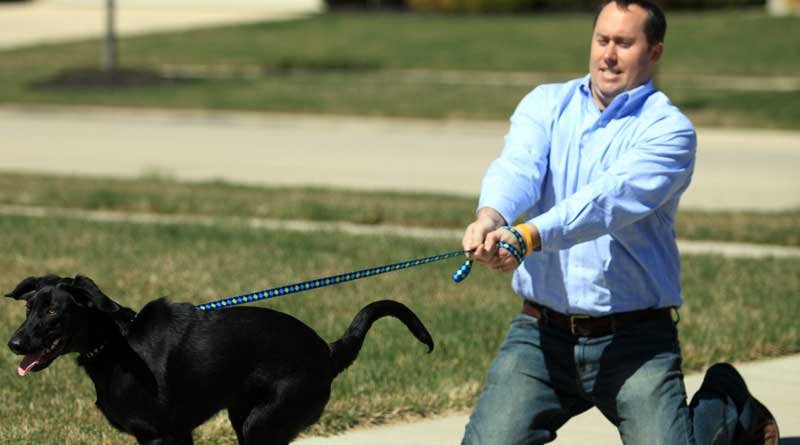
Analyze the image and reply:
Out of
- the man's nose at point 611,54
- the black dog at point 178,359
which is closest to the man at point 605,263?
the man's nose at point 611,54

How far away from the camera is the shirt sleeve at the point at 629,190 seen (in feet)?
13.2

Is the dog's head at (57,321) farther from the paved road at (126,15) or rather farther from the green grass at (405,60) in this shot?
the paved road at (126,15)

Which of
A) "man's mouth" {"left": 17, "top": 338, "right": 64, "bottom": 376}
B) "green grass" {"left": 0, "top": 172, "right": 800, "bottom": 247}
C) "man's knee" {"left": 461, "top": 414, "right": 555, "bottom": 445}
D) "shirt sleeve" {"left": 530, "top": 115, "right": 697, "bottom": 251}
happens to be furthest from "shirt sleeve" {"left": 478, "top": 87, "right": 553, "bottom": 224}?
"green grass" {"left": 0, "top": 172, "right": 800, "bottom": 247}

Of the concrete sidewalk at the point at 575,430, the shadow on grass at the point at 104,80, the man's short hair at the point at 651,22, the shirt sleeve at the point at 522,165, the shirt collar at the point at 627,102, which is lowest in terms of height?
the shadow on grass at the point at 104,80

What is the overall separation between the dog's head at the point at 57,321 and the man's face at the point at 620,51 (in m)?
1.62

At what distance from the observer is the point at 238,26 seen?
3381 centimetres

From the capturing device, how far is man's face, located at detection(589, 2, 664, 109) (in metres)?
4.21

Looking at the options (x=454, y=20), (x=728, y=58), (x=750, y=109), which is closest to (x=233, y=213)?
(x=750, y=109)

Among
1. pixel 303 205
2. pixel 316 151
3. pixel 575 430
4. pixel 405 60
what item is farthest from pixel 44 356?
pixel 405 60

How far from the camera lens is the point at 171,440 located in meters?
4.16

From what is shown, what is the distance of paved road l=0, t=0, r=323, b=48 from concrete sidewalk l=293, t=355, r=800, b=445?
2743cm

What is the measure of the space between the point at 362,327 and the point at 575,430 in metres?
1.40

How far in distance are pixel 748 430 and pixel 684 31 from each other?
25.9 m

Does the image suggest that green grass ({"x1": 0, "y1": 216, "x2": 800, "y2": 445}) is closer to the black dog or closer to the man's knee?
the black dog
